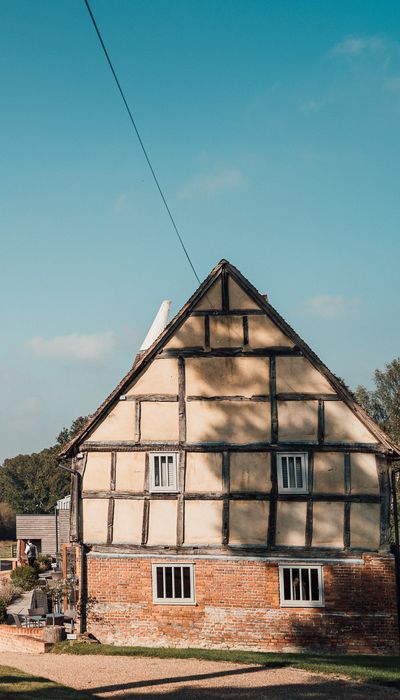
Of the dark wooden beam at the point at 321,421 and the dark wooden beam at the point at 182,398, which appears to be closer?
the dark wooden beam at the point at 321,421

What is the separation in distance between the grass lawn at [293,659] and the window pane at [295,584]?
1507 millimetres

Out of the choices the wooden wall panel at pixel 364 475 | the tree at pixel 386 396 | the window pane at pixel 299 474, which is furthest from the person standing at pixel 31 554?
the tree at pixel 386 396

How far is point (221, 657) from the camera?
1808 cm

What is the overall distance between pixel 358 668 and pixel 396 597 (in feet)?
11.2

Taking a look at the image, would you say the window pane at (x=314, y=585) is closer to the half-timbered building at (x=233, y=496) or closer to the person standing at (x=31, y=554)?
the half-timbered building at (x=233, y=496)

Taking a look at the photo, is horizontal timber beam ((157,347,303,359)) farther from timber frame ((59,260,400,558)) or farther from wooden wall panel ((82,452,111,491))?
wooden wall panel ((82,452,111,491))

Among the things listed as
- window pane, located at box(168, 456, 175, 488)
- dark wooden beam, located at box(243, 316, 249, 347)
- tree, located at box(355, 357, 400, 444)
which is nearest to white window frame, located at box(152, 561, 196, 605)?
window pane, located at box(168, 456, 175, 488)

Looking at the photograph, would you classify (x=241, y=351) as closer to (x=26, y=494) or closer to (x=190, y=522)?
(x=190, y=522)

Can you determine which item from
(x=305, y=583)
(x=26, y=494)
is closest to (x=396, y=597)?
(x=305, y=583)

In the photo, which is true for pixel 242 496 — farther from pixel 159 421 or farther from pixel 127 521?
pixel 127 521

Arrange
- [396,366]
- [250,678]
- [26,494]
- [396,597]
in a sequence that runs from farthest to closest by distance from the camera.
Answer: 1. [26,494]
2. [396,366]
3. [396,597]
4. [250,678]

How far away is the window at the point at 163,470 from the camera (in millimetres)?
21203

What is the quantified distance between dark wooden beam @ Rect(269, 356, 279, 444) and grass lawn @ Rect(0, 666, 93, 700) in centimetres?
863

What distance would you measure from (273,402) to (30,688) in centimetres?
986
